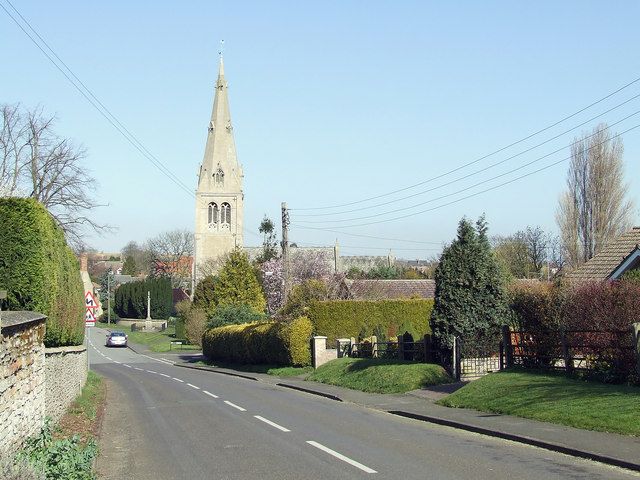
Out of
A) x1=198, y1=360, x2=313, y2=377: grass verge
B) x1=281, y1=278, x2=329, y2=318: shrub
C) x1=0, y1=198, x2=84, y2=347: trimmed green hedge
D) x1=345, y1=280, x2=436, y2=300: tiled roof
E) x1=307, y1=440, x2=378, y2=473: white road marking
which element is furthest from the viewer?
x1=345, y1=280, x2=436, y2=300: tiled roof

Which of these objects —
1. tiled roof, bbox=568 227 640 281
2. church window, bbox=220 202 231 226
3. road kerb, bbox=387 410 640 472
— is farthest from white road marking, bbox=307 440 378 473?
church window, bbox=220 202 231 226

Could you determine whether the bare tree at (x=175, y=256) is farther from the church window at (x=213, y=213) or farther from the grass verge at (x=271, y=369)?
the grass verge at (x=271, y=369)

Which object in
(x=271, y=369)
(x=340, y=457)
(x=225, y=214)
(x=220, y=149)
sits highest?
(x=220, y=149)

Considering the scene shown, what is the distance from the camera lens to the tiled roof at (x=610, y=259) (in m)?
28.7

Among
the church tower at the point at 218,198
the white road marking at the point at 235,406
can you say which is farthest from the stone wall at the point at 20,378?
the church tower at the point at 218,198

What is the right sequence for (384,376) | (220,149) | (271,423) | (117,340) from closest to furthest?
(271,423), (384,376), (117,340), (220,149)

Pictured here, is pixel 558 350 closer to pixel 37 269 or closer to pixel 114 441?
pixel 114 441

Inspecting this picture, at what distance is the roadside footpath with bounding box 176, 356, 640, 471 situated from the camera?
11531 mm

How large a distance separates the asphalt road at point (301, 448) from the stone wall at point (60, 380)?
1166mm

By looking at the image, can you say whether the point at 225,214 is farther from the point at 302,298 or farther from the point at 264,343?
the point at 264,343

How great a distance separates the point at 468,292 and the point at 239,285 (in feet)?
132

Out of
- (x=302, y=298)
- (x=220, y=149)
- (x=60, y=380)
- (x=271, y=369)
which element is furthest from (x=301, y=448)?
(x=220, y=149)

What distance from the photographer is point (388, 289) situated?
201 feet

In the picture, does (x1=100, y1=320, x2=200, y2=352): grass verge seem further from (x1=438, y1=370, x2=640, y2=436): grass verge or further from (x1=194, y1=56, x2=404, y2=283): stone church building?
(x1=438, y1=370, x2=640, y2=436): grass verge
